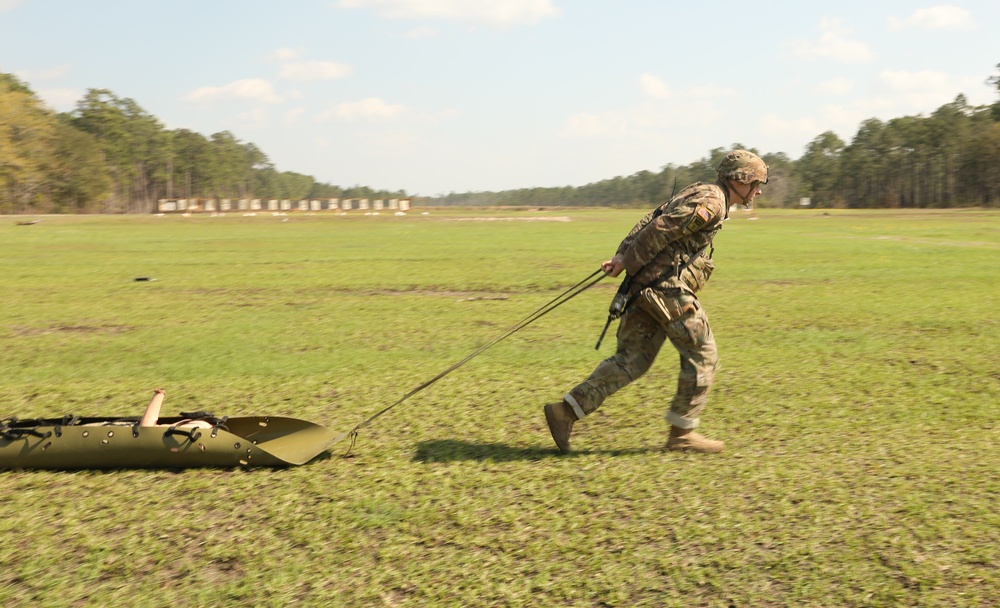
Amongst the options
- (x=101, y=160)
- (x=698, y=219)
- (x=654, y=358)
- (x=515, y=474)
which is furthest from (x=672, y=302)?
(x=101, y=160)

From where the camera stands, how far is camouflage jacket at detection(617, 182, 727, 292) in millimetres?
5656

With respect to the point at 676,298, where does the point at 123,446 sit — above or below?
below

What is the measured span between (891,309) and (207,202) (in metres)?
143

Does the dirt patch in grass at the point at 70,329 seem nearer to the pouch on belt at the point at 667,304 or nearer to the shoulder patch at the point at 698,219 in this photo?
the pouch on belt at the point at 667,304

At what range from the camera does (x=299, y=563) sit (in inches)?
171

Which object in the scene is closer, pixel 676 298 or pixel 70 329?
pixel 676 298

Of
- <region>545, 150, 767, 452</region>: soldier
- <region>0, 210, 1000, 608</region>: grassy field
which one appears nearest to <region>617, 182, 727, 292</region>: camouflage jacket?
<region>545, 150, 767, 452</region>: soldier

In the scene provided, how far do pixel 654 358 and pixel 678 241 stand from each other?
0.80m

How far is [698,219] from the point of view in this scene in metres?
5.62

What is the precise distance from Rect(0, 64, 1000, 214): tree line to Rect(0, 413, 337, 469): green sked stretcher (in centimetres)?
9490

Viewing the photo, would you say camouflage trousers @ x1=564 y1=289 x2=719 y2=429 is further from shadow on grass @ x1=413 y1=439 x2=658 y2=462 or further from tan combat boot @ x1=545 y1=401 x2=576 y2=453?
shadow on grass @ x1=413 y1=439 x2=658 y2=462

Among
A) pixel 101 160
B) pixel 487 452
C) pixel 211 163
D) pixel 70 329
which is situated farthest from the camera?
pixel 211 163

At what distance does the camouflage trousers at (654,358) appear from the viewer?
19.0 ft

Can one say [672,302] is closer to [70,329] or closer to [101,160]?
[70,329]
